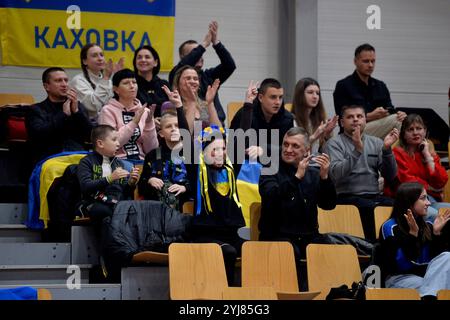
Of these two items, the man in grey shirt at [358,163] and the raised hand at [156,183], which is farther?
the man in grey shirt at [358,163]

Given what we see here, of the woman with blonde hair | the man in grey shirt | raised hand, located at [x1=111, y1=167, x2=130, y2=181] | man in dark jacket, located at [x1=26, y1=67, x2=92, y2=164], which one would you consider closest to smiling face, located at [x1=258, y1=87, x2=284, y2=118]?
the woman with blonde hair

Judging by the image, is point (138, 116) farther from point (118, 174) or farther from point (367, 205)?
point (367, 205)

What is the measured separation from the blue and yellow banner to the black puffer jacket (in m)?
3.02

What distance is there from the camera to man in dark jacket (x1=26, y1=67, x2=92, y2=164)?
670cm

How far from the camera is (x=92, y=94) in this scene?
7.26 m

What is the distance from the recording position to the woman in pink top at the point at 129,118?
6.79 metres

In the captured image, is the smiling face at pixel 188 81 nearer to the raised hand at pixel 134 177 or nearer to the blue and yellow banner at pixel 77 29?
the raised hand at pixel 134 177

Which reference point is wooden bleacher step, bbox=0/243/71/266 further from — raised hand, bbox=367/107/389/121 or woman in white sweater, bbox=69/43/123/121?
raised hand, bbox=367/107/389/121

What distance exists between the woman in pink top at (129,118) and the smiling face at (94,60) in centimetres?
51

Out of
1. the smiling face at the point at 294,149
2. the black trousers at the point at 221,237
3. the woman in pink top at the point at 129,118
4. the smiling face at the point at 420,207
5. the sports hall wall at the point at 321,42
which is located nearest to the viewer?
the black trousers at the point at 221,237

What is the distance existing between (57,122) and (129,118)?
55cm

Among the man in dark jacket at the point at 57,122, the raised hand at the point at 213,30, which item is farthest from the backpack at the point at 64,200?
the raised hand at the point at 213,30

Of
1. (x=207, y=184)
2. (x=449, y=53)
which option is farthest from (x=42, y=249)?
(x=449, y=53)

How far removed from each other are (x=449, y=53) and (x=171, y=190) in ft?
15.3
